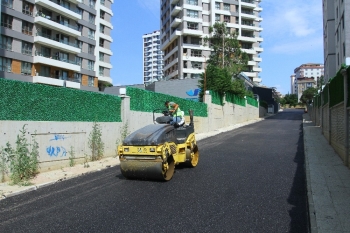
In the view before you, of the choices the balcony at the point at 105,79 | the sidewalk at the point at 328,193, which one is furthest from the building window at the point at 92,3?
the sidewalk at the point at 328,193

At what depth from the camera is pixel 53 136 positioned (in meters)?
8.53

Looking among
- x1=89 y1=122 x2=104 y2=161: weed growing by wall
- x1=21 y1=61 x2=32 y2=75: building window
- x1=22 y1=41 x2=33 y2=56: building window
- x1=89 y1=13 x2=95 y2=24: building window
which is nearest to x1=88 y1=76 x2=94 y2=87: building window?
x1=89 y1=13 x2=95 y2=24: building window

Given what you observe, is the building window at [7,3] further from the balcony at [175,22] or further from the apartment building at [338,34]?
the apartment building at [338,34]

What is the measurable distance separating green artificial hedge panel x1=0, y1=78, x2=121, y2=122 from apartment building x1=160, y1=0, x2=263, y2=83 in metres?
46.3

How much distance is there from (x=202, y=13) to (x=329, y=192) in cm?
6402

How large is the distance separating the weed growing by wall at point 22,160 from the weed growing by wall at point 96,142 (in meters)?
2.48

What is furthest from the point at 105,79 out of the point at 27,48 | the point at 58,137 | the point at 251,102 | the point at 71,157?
the point at 58,137

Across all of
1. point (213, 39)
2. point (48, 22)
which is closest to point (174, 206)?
point (213, 39)

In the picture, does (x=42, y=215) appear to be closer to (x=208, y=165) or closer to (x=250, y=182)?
(x=250, y=182)

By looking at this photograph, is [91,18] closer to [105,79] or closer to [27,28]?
[105,79]

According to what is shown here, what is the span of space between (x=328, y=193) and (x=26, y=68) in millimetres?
40512

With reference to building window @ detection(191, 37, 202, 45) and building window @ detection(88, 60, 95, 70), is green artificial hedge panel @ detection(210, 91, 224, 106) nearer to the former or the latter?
building window @ detection(88, 60, 95, 70)

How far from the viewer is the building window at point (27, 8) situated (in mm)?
37994

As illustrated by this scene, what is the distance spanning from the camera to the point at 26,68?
38469 mm
